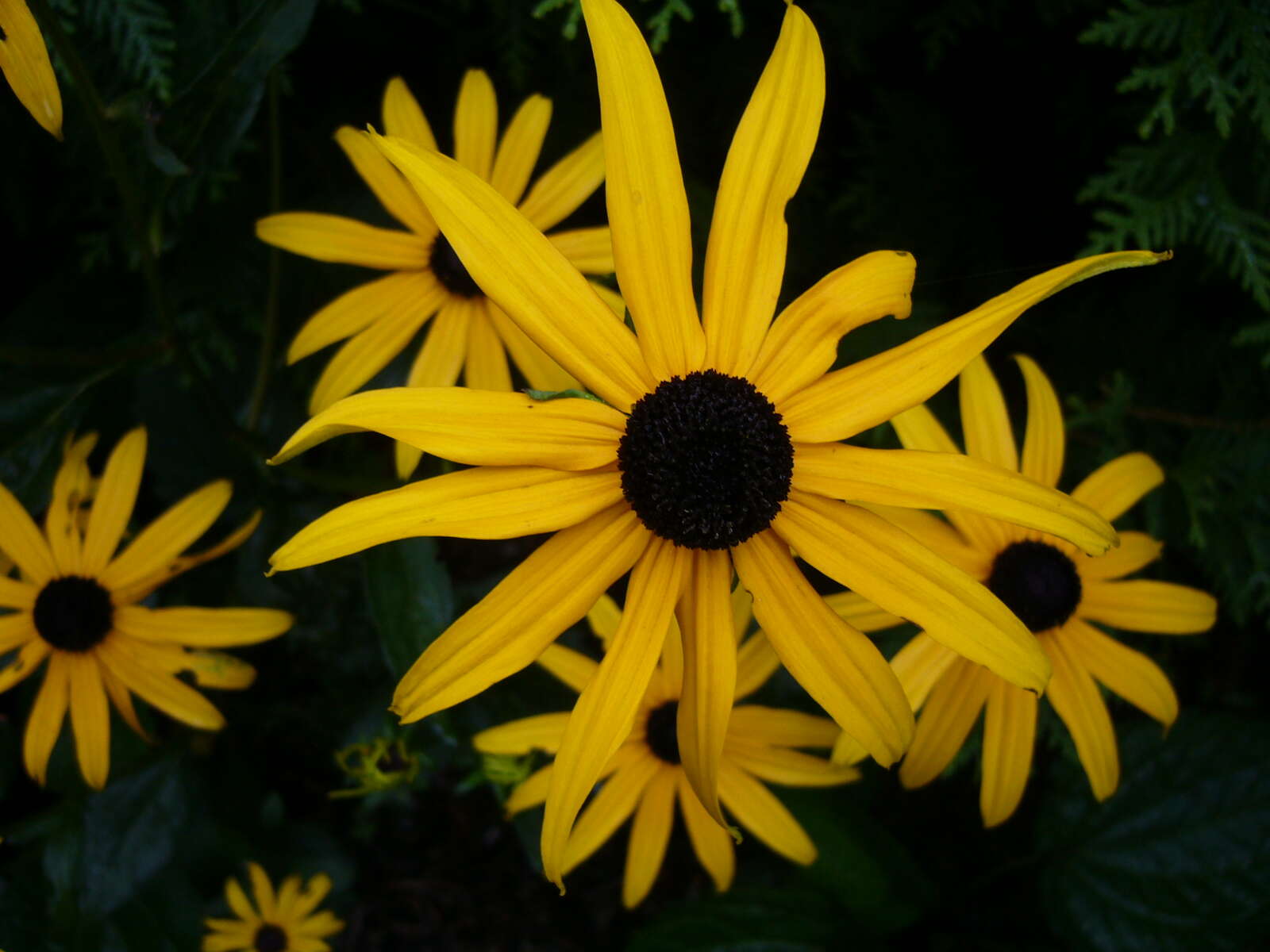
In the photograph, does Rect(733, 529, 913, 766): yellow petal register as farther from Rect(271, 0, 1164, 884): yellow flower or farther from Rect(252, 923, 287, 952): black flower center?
Rect(252, 923, 287, 952): black flower center

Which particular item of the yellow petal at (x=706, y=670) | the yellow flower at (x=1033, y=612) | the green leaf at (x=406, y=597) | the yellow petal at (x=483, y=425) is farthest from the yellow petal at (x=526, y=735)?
the yellow petal at (x=483, y=425)

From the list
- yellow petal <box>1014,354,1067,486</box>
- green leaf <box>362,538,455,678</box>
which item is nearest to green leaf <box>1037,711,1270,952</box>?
yellow petal <box>1014,354,1067,486</box>

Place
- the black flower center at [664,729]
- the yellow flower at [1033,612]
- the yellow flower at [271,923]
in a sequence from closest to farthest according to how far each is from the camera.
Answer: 1. the yellow flower at [1033,612]
2. the black flower center at [664,729]
3. the yellow flower at [271,923]

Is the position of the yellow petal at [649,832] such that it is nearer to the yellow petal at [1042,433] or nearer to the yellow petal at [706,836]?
the yellow petal at [706,836]

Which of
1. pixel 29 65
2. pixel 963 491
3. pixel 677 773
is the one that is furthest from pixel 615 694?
pixel 29 65

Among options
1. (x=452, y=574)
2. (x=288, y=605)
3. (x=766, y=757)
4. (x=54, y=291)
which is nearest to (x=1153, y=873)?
(x=766, y=757)

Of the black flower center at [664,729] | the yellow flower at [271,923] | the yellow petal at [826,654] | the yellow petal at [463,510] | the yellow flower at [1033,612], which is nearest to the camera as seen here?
the yellow petal at [463,510]
